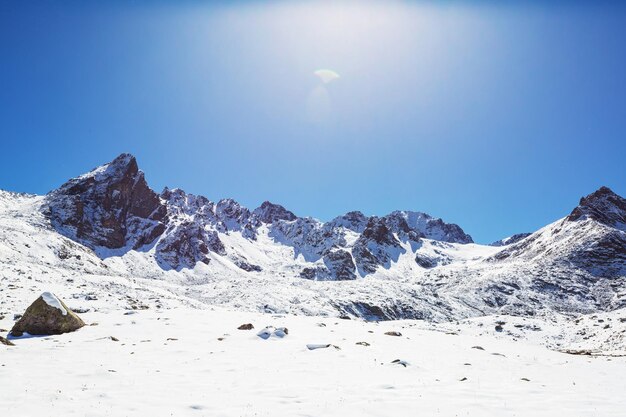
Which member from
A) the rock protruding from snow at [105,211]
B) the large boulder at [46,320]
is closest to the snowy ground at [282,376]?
the large boulder at [46,320]

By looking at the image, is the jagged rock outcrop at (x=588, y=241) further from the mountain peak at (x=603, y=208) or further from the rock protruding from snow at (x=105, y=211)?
the rock protruding from snow at (x=105, y=211)

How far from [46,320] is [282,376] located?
53.2 ft

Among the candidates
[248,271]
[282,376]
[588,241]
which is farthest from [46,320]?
[588,241]

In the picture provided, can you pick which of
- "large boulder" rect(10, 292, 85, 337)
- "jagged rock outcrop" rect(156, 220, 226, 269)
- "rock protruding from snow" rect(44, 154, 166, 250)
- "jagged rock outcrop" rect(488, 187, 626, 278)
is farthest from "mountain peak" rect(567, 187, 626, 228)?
"large boulder" rect(10, 292, 85, 337)

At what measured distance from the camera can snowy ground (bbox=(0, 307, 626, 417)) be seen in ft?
39.5

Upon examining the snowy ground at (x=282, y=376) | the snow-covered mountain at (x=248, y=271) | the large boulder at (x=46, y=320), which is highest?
the snow-covered mountain at (x=248, y=271)

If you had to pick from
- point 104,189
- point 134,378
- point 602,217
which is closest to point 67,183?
point 104,189

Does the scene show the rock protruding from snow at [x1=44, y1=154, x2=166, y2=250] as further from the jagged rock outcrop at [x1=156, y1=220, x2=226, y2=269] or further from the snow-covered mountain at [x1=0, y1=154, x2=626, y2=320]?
the jagged rock outcrop at [x1=156, y1=220, x2=226, y2=269]

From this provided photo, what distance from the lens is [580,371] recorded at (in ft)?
66.2

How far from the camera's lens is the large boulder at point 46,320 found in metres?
22.5

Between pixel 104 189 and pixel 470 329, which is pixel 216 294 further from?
pixel 104 189

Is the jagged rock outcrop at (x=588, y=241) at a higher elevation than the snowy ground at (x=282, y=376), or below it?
higher

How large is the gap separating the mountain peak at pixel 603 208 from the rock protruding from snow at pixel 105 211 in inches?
7971

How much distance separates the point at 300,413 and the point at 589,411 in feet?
29.8
